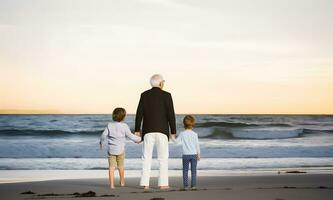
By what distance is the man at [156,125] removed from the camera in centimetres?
806

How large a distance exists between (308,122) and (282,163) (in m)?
30.7

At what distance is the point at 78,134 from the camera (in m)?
35.1

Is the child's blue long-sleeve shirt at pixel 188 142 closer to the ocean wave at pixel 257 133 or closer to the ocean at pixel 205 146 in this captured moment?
the ocean at pixel 205 146

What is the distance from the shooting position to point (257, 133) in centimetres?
3588

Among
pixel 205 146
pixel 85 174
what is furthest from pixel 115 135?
pixel 205 146

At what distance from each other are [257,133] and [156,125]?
93.7 feet

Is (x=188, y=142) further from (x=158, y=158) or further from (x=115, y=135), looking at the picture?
(x=115, y=135)

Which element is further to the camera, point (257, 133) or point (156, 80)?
point (257, 133)

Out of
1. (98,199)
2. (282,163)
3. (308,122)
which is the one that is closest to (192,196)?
(98,199)

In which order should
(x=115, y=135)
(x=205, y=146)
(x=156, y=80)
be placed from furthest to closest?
(x=205, y=146) → (x=115, y=135) → (x=156, y=80)

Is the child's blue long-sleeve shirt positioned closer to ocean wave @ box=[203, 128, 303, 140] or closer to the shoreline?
the shoreline

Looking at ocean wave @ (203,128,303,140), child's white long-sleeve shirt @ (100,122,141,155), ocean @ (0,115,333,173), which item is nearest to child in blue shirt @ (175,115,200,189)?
child's white long-sleeve shirt @ (100,122,141,155)

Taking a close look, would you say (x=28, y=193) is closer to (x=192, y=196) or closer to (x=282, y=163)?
(x=192, y=196)

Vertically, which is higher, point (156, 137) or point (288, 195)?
point (156, 137)
